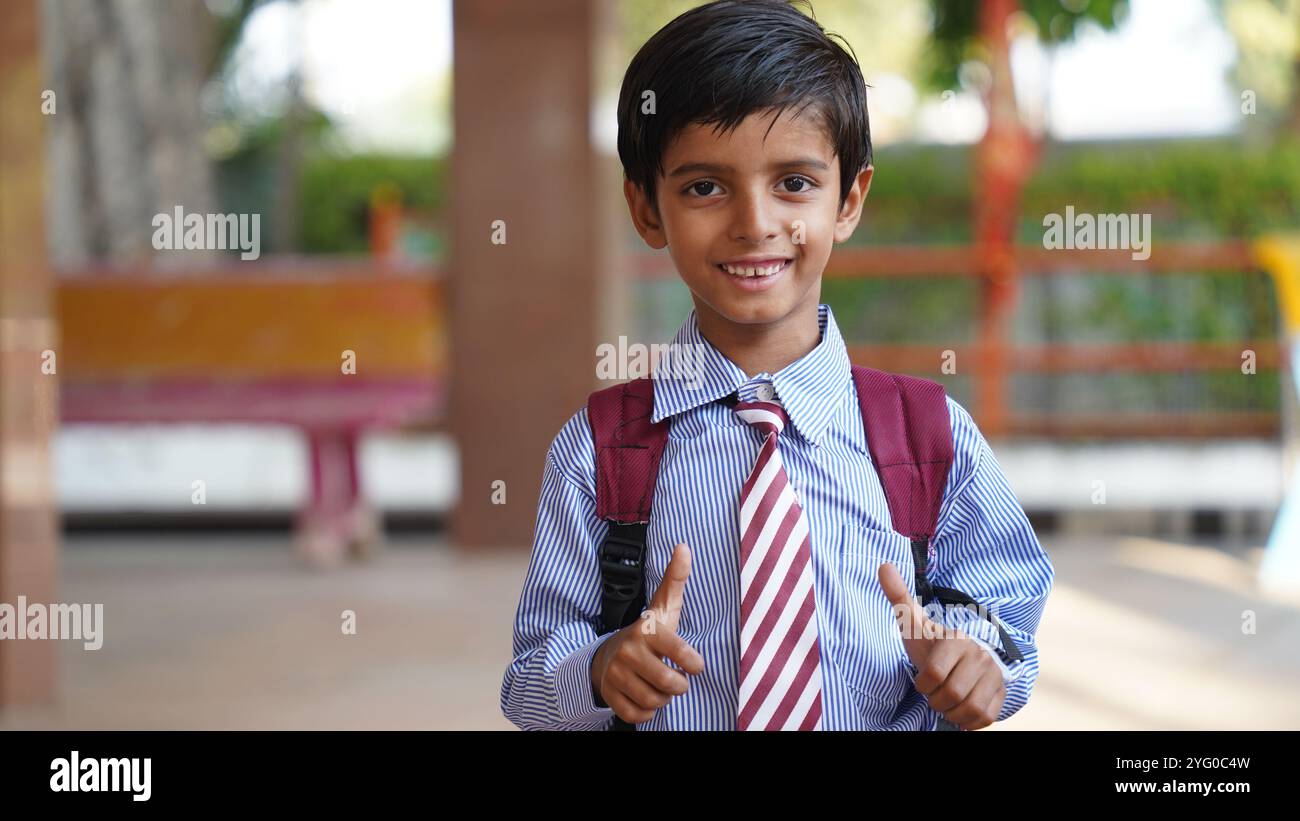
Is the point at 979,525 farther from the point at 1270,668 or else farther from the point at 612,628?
the point at 1270,668

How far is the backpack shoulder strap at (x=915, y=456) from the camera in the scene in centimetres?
121

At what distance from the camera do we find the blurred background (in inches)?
153

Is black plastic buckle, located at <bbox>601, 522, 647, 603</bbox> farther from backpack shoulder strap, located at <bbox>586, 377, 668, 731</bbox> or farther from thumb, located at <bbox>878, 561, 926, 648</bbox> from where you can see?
thumb, located at <bbox>878, 561, 926, 648</bbox>

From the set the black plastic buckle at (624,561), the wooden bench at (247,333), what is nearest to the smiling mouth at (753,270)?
the black plastic buckle at (624,561)

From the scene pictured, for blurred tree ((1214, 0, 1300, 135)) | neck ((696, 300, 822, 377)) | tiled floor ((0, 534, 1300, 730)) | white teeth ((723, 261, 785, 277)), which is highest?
blurred tree ((1214, 0, 1300, 135))

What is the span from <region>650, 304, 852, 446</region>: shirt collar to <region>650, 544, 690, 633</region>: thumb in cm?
16

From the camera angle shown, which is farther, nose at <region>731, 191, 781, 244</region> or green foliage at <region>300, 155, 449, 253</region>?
green foliage at <region>300, 155, 449, 253</region>

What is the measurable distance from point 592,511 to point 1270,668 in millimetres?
3493

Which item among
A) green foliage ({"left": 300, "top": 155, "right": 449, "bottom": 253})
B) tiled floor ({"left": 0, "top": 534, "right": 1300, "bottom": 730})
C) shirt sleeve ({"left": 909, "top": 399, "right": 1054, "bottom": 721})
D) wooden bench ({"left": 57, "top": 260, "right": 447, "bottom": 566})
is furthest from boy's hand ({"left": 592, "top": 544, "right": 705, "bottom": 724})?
green foliage ({"left": 300, "top": 155, "right": 449, "bottom": 253})

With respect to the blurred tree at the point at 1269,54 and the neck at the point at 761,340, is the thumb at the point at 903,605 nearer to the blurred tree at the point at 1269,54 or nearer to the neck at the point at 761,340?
the neck at the point at 761,340

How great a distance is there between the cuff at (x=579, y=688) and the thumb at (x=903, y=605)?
0.73 feet

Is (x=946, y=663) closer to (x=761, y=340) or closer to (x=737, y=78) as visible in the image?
(x=761, y=340)

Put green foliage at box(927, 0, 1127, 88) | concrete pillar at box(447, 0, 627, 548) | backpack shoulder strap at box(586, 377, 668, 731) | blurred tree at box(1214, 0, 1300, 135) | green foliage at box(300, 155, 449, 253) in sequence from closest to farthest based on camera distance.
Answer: backpack shoulder strap at box(586, 377, 668, 731) < concrete pillar at box(447, 0, 627, 548) < green foliage at box(927, 0, 1127, 88) < blurred tree at box(1214, 0, 1300, 135) < green foliage at box(300, 155, 449, 253)

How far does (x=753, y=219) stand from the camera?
1139 mm
